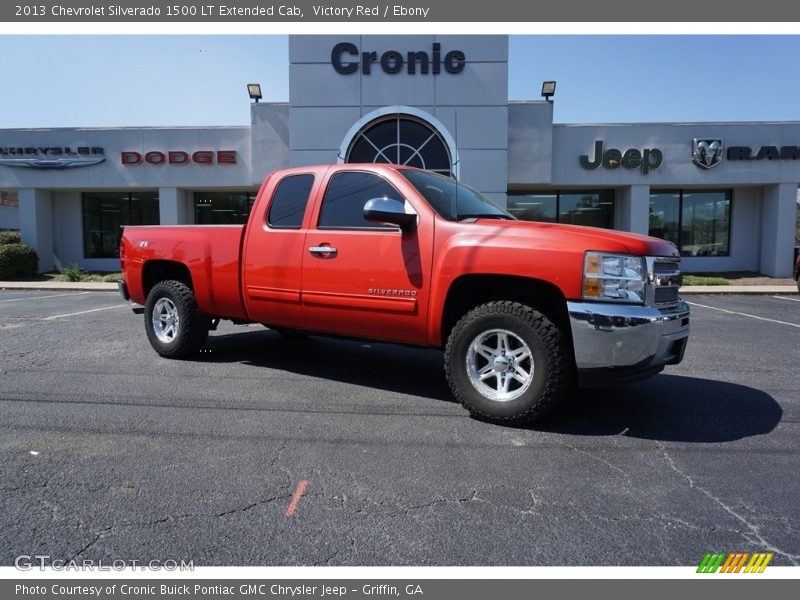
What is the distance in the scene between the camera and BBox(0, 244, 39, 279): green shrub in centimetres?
1888

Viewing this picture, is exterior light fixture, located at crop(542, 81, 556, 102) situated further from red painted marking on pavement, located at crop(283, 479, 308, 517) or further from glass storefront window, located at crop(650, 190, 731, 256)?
red painted marking on pavement, located at crop(283, 479, 308, 517)

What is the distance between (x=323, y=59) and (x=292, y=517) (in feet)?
58.1

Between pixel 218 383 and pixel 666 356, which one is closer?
pixel 666 356

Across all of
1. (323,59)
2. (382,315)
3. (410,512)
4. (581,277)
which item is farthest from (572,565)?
(323,59)

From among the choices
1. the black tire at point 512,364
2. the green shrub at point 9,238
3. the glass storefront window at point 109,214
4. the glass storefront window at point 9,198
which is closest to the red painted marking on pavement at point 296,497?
the black tire at point 512,364

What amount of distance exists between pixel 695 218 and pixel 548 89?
25.6 ft

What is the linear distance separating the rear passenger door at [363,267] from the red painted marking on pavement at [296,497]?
167 centimetres

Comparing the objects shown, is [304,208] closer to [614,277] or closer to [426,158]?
[614,277]

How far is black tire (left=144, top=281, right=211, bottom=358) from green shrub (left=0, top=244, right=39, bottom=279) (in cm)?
1654

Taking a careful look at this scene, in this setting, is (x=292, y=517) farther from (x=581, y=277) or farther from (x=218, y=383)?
(x=218, y=383)

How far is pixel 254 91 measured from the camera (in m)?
19.7

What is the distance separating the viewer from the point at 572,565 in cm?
235

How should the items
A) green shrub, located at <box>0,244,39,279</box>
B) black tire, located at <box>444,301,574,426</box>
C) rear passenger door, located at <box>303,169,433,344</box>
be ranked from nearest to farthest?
1. black tire, located at <box>444,301,574,426</box>
2. rear passenger door, located at <box>303,169,433,344</box>
3. green shrub, located at <box>0,244,39,279</box>

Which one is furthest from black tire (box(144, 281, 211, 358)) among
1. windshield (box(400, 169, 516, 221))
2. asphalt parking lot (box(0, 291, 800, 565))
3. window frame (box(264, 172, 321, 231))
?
windshield (box(400, 169, 516, 221))
